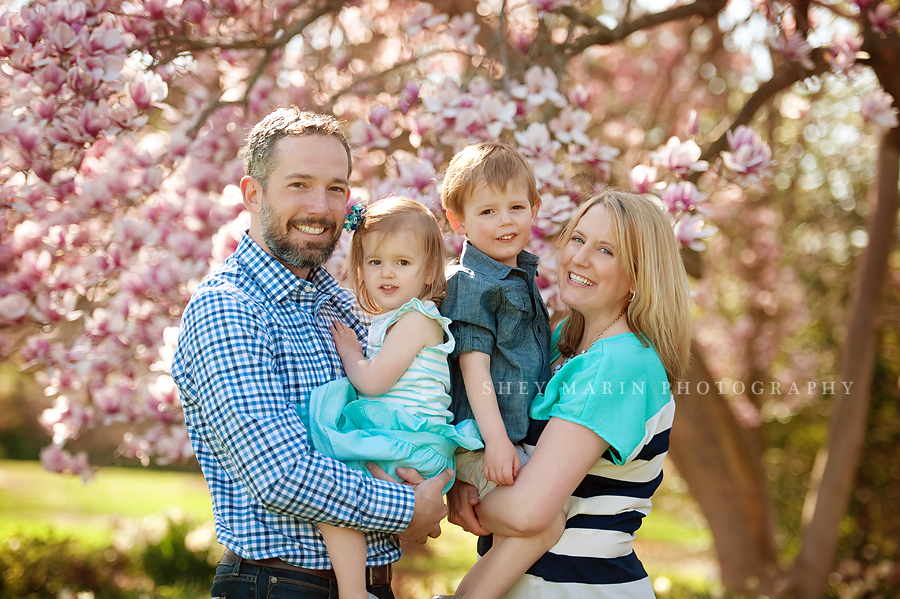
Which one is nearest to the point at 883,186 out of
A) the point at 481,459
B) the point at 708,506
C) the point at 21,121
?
the point at 708,506

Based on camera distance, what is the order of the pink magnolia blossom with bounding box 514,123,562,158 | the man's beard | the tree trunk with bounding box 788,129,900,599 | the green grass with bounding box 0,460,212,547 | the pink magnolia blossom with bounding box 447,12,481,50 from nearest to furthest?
the man's beard < the pink magnolia blossom with bounding box 514,123,562,158 < the pink magnolia blossom with bounding box 447,12,481,50 < the tree trunk with bounding box 788,129,900,599 < the green grass with bounding box 0,460,212,547

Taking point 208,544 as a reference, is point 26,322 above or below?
above

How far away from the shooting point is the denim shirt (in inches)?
78.9

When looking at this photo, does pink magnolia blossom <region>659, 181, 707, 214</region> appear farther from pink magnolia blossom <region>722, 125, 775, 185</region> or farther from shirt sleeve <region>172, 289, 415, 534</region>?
shirt sleeve <region>172, 289, 415, 534</region>

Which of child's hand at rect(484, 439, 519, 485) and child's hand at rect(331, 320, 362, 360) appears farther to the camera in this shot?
child's hand at rect(331, 320, 362, 360)

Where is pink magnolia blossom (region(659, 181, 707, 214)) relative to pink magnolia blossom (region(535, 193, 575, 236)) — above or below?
above

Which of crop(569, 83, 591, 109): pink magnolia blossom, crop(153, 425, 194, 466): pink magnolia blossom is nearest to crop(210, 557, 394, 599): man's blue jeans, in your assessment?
crop(153, 425, 194, 466): pink magnolia blossom

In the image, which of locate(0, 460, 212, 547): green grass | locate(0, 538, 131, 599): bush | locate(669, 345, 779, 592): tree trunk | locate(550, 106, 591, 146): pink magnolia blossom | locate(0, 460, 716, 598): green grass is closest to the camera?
locate(550, 106, 591, 146): pink magnolia blossom

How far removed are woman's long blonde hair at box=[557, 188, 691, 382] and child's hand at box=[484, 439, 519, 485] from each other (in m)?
0.49

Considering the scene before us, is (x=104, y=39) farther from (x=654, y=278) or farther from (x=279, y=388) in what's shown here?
(x=654, y=278)

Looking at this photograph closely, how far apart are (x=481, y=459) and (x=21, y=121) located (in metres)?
2.07

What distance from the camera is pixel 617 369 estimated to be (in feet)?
6.29

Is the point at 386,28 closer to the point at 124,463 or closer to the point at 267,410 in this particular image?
the point at 267,410

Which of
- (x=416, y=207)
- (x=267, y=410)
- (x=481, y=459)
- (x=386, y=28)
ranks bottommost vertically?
(x=481, y=459)
